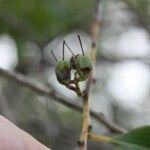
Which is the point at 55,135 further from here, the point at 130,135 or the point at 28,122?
the point at 130,135

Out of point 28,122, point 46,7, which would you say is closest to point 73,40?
point 46,7

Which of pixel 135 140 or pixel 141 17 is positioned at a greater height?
pixel 141 17

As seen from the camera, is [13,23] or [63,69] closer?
[63,69]

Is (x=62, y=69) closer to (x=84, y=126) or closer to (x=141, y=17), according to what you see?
(x=84, y=126)

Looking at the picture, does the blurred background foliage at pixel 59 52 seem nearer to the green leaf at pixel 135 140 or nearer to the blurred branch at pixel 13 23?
the blurred branch at pixel 13 23

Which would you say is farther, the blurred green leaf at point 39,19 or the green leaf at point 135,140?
the blurred green leaf at point 39,19

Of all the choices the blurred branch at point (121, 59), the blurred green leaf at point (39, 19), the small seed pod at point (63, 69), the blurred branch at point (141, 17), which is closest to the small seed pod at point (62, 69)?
the small seed pod at point (63, 69)

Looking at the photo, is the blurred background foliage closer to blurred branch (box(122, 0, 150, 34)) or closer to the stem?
blurred branch (box(122, 0, 150, 34))

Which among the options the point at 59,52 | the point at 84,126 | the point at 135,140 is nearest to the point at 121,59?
the point at 59,52
